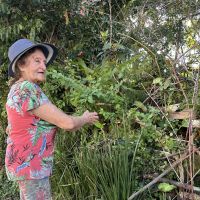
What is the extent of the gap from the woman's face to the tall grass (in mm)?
1121

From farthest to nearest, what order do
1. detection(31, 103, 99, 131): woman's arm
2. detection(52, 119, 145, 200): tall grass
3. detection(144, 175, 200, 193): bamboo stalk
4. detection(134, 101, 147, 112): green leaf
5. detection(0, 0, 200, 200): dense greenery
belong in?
detection(134, 101, 147, 112): green leaf, detection(0, 0, 200, 200): dense greenery, detection(52, 119, 145, 200): tall grass, detection(144, 175, 200, 193): bamboo stalk, detection(31, 103, 99, 131): woman's arm

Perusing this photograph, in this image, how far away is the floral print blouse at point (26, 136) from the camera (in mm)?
3033

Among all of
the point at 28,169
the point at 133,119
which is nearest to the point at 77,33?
the point at 133,119

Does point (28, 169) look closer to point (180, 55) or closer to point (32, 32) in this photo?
point (180, 55)

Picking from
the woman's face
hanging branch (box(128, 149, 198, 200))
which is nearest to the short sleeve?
the woman's face

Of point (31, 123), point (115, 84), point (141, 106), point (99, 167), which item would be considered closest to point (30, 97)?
point (31, 123)

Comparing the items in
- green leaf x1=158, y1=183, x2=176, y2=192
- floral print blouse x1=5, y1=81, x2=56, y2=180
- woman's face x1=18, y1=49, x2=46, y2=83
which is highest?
woman's face x1=18, y1=49, x2=46, y2=83

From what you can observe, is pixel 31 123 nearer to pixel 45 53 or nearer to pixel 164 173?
pixel 45 53

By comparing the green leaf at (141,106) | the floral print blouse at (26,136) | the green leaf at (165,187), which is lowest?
the green leaf at (165,187)

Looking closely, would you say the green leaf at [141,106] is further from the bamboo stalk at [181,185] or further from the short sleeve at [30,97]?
the short sleeve at [30,97]

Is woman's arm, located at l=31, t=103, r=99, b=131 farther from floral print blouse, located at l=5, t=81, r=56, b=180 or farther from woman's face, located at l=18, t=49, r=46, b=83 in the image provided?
woman's face, located at l=18, t=49, r=46, b=83

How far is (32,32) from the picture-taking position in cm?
581

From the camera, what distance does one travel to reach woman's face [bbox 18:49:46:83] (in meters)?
3.15

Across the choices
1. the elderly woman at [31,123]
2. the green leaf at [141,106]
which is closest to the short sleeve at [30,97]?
the elderly woman at [31,123]
